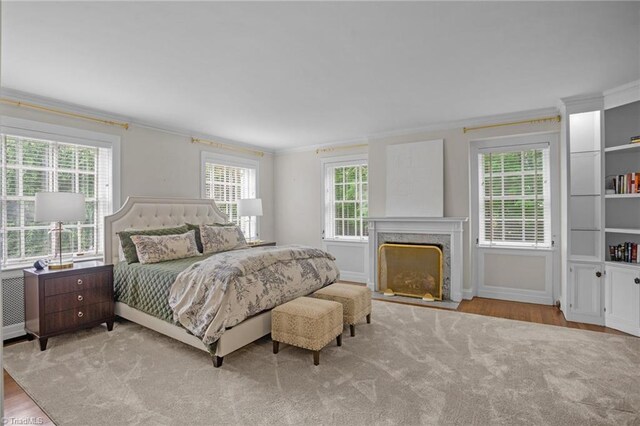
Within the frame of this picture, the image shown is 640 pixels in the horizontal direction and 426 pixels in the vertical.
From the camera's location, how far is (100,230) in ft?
13.9

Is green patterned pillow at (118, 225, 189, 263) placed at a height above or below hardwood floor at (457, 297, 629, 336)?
above

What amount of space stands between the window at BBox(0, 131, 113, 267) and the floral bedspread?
180 centimetres

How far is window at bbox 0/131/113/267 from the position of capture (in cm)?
352

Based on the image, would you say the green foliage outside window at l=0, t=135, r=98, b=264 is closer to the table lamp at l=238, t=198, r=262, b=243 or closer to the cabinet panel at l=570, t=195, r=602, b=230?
the table lamp at l=238, t=198, r=262, b=243

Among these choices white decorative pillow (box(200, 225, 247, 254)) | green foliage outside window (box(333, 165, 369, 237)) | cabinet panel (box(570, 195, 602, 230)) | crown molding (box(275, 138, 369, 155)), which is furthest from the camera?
green foliage outside window (box(333, 165, 369, 237))

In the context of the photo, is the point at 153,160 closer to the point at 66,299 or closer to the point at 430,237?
the point at 66,299

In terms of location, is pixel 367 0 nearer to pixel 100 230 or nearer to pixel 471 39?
pixel 471 39

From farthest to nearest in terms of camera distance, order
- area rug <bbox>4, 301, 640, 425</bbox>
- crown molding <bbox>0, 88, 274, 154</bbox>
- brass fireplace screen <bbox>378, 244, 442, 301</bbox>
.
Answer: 1. brass fireplace screen <bbox>378, 244, 442, 301</bbox>
2. crown molding <bbox>0, 88, 274, 154</bbox>
3. area rug <bbox>4, 301, 640, 425</bbox>

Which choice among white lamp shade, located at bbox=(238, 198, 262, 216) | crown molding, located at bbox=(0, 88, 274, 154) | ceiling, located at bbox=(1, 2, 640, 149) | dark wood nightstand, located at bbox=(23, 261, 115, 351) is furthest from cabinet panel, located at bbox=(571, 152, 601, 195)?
dark wood nightstand, located at bbox=(23, 261, 115, 351)

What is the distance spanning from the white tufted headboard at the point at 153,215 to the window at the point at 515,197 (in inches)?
157

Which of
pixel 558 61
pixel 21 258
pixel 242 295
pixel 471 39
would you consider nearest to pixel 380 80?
pixel 471 39

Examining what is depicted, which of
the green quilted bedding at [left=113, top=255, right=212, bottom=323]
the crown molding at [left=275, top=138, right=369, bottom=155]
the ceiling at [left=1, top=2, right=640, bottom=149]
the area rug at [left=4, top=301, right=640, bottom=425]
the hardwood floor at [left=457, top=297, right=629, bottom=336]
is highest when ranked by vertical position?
the ceiling at [left=1, top=2, right=640, bottom=149]

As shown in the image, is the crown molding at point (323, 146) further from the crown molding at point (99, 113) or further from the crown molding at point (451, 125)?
the crown molding at point (99, 113)

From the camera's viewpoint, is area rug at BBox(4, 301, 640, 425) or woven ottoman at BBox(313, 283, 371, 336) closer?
area rug at BBox(4, 301, 640, 425)
